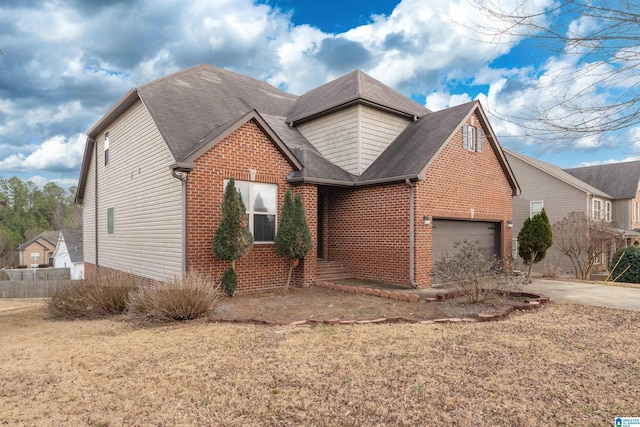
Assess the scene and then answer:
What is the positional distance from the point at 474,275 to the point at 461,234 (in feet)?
17.7

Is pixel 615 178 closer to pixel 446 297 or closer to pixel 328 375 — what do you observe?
pixel 446 297

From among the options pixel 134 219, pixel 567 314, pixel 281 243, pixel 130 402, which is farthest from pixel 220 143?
pixel 567 314

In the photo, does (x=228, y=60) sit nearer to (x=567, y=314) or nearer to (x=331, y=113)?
(x=331, y=113)

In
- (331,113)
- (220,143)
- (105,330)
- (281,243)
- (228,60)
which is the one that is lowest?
(105,330)

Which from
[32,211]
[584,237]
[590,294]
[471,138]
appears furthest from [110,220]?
[32,211]

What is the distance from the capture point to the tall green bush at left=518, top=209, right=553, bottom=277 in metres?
14.5

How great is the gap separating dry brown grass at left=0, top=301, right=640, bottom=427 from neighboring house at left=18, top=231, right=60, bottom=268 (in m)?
57.3

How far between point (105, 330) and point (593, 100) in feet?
27.2

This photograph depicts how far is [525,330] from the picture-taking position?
6359 millimetres

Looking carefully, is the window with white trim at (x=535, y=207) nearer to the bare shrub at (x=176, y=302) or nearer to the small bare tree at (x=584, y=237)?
the small bare tree at (x=584, y=237)

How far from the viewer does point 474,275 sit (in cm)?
812

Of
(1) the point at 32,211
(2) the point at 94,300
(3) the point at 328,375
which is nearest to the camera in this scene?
(3) the point at 328,375

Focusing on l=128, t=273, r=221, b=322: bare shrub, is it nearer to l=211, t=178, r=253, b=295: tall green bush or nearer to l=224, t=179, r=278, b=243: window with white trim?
l=211, t=178, r=253, b=295: tall green bush

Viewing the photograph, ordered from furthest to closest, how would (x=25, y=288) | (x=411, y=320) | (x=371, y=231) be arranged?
(x=25, y=288)
(x=371, y=231)
(x=411, y=320)
